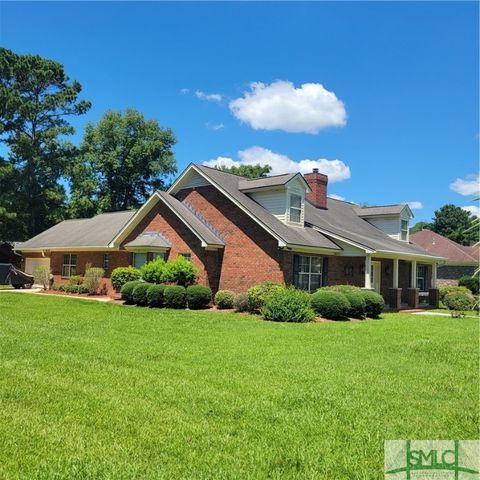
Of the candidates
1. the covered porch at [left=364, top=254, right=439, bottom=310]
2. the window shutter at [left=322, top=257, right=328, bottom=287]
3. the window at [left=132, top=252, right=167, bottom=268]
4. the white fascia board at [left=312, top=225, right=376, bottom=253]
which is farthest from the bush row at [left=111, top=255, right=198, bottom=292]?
the covered porch at [left=364, top=254, right=439, bottom=310]

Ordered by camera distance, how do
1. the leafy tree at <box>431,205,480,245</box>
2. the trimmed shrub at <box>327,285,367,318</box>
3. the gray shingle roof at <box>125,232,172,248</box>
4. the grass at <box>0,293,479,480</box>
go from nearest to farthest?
1. the grass at <box>0,293,479,480</box>
2. the trimmed shrub at <box>327,285,367,318</box>
3. the gray shingle roof at <box>125,232,172,248</box>
4. the leafy tree at <box>431,205,480,245</box>

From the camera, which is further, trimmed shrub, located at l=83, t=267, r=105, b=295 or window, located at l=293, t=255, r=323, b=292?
trimmed shrub, located at l=83, t=267, r=105, b=295

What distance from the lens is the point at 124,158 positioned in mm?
52969

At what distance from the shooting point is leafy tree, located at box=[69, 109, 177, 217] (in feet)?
171

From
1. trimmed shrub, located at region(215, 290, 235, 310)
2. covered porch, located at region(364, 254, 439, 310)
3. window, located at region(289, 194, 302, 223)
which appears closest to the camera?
Result: trimmed shrub, located at region(215, 290, 235, 310)

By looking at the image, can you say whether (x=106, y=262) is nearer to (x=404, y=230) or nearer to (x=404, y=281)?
(x=404, y=281)

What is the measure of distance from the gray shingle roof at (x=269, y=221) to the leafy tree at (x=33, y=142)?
2655 centimetres

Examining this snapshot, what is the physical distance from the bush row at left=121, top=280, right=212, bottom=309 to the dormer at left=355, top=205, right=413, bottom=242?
14.9m

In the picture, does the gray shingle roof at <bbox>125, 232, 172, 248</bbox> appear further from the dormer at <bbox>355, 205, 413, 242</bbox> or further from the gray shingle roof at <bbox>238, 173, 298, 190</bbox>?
the dormer at <bbox>355, 205, 413, 242</bbox>

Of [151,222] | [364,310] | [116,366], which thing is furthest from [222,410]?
[151,222]

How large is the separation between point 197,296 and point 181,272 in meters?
1.59

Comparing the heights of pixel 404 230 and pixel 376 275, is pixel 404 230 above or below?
above

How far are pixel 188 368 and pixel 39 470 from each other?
4.30 meters

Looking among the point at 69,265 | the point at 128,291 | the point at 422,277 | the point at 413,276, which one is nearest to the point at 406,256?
the point at 413,276
